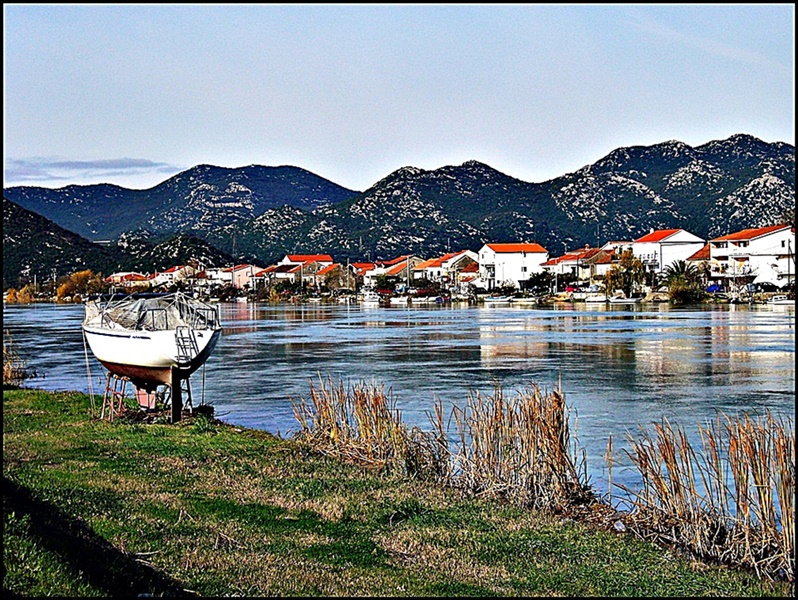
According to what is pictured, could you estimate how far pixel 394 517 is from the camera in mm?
8977

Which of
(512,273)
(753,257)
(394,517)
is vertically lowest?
(394,517)

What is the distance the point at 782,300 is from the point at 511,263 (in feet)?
187

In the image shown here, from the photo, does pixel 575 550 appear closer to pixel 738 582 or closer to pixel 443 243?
pixel 738 582

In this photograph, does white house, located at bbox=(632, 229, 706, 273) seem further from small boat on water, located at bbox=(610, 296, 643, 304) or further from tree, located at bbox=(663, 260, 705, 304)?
tree, located at bbox=(663, 260, 705, 304)

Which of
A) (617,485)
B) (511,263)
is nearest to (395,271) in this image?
(511,263)

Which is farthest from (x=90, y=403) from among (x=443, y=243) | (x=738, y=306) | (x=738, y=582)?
(x=443, y=243)

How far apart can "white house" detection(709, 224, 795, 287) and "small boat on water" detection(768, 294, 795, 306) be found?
29.7ft

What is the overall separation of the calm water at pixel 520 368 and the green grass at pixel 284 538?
9.90 feet

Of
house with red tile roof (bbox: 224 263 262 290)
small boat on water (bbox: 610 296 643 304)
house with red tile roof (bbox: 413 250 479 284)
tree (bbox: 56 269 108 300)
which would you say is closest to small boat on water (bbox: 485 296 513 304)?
small boat on water (bbox: 610 296 643 304)

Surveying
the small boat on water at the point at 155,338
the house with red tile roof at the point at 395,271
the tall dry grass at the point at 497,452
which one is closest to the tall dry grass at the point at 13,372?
the small boat on water at the point at 155,338

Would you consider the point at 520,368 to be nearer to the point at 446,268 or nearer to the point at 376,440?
the point at 376,440

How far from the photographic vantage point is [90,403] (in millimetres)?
17500

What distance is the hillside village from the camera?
88000 millimetres

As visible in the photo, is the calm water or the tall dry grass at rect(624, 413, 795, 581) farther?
the calm water
